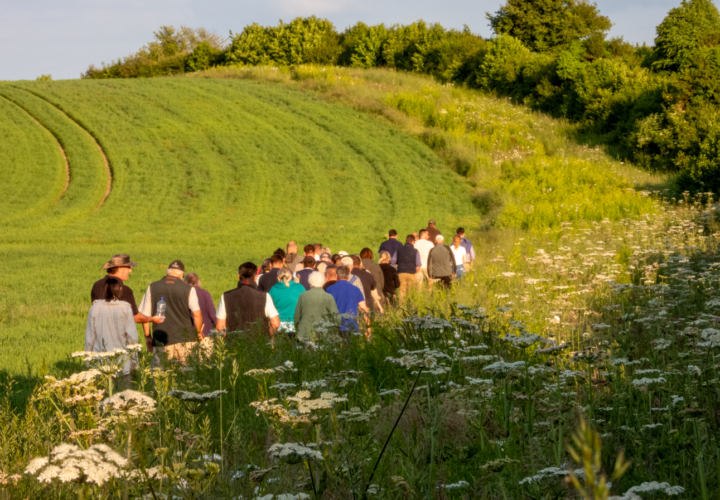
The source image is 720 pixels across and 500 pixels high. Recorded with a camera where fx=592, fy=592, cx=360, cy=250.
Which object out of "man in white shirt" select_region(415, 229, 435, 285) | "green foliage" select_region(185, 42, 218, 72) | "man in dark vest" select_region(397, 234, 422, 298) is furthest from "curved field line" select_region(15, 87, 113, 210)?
"green foliage" select_region(185, 42, 218, 72)

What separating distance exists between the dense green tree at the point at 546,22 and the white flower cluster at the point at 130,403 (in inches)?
2411

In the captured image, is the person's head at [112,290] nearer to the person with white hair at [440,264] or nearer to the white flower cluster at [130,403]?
the white flower cluster at [130,403]

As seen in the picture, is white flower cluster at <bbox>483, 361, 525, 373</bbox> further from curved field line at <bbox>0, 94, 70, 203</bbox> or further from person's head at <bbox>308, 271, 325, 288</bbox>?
curved field line at <bbox>0, 94, 70, 203</bbox>

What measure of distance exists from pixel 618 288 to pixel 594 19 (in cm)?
6070

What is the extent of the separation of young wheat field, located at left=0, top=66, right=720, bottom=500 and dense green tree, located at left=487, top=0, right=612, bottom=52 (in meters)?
12.9

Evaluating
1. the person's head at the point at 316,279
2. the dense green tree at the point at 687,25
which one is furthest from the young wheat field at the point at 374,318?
the dense green tree at the point at 687,25

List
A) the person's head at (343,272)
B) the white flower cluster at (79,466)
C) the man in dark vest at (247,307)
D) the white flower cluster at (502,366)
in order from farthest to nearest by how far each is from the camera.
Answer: the person's head at (343,272) → the man in dark vest at (247,307) → the white flower cluster at (502,366) → the white flower cluster at (79,466)

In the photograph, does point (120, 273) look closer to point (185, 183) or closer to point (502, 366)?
point (502, 366)

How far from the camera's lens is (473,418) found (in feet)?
12.8

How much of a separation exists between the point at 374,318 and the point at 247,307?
1865mm

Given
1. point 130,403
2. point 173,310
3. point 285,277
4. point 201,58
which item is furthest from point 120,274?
point 201,58

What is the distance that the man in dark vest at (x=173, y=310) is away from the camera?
8.43 meters

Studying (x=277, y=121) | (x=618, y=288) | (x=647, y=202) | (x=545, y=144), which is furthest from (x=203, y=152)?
(x=618, y=288)

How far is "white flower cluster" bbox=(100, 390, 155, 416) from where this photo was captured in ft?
7.79
